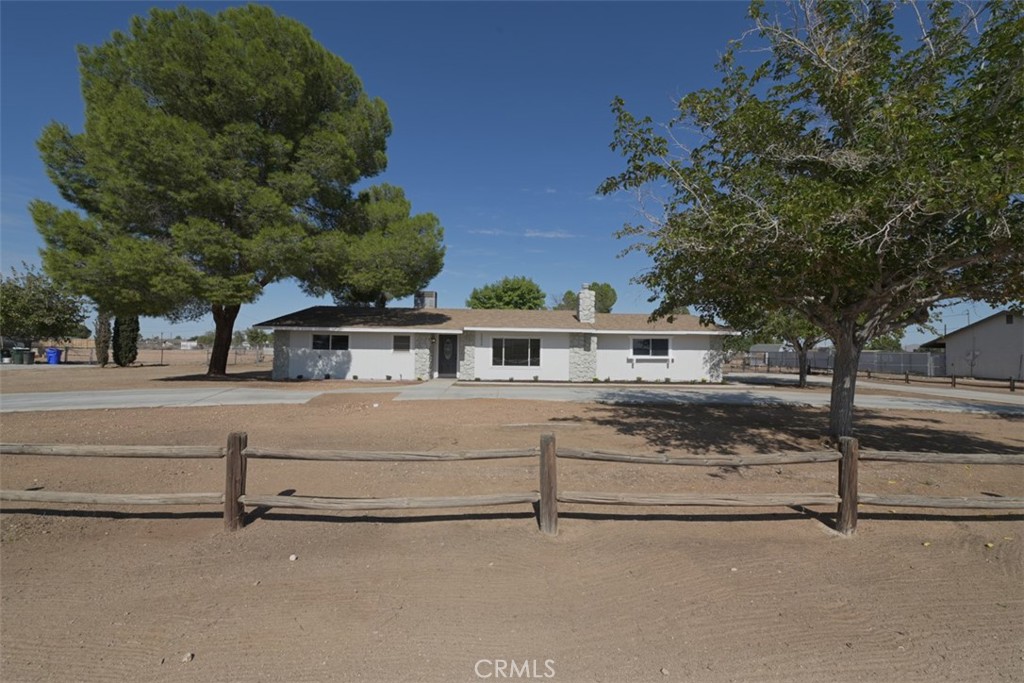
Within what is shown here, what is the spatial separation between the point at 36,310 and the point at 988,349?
62.7 meters

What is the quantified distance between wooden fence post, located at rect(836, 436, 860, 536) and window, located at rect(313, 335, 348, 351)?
2238 centimetres

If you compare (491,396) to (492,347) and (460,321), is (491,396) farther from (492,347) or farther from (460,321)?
(460,321)

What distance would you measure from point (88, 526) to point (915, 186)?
9.89 m

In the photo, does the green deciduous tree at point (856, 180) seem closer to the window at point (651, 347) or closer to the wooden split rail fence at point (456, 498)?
the wooden split rail fence at point (456, 498)

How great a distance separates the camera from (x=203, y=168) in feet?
63.2

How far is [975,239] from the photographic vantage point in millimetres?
6875

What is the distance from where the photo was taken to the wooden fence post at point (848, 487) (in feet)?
16.0

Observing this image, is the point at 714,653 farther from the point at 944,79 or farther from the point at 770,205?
the point at 944,79

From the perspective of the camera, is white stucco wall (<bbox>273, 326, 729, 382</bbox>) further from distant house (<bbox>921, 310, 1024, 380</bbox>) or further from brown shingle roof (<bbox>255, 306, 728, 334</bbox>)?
distant house (<bbox>921, 310, 1024, 380</bbox>)

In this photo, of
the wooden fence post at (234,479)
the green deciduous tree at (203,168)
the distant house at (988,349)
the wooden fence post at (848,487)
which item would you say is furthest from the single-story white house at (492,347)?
the distant house at (988,349)

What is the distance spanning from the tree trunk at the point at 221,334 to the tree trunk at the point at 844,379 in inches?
938

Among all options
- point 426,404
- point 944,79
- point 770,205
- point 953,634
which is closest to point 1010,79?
point 944,79

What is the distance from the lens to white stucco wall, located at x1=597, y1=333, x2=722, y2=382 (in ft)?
83.5

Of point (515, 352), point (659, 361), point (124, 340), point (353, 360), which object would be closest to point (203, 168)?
point (353, 360)
